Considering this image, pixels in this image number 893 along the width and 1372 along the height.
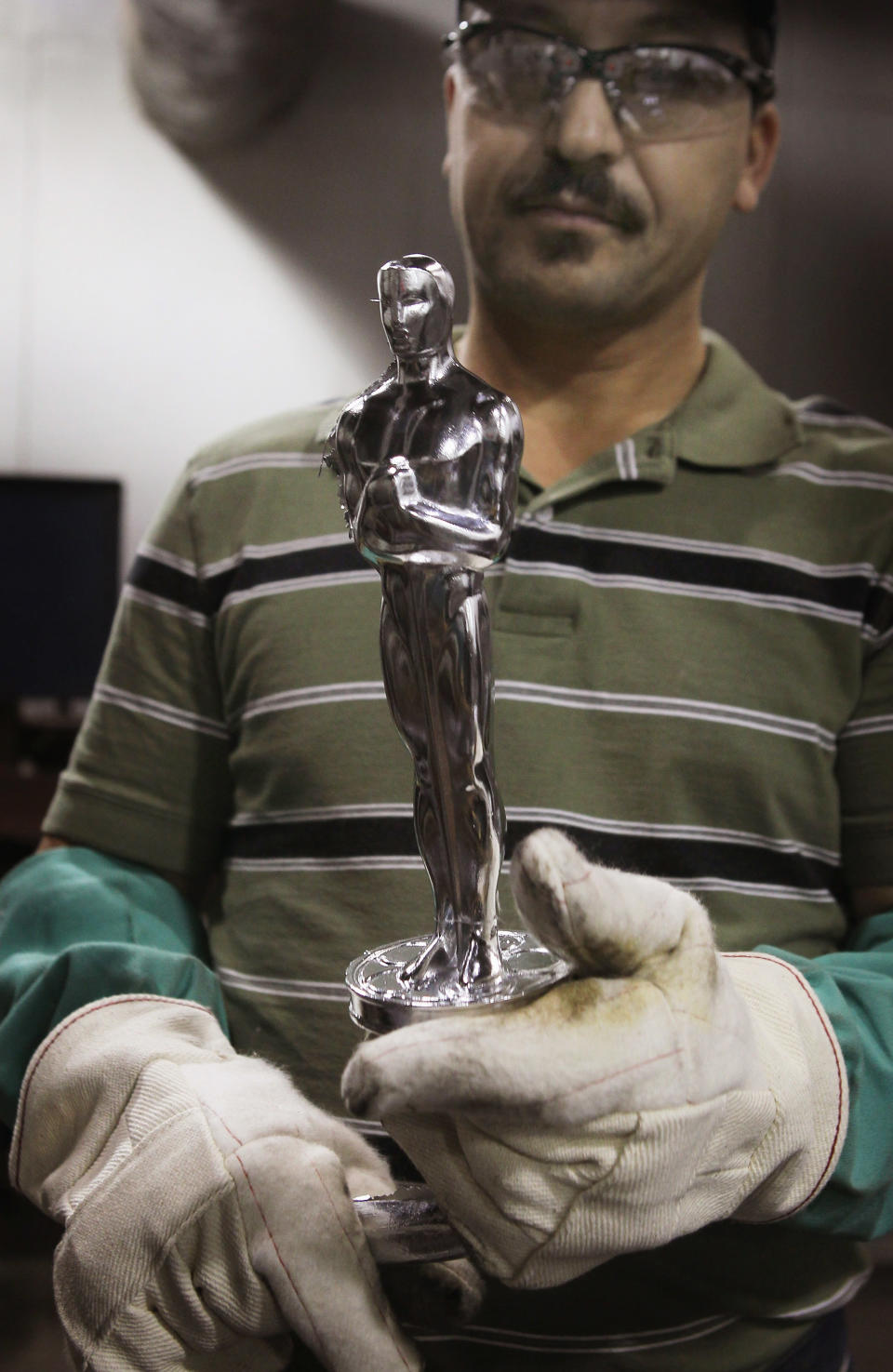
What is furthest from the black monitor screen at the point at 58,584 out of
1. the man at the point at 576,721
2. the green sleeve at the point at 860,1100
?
the green sleeve at the point at 860,1100

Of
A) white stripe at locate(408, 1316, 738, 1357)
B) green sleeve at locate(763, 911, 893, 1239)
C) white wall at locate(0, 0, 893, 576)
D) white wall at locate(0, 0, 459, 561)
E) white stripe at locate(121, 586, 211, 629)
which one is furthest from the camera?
white wall at locate(0, 0, 459, 561)

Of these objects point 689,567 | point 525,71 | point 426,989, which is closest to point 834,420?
point 689,567

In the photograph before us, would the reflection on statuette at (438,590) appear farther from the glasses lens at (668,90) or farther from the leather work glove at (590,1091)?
the glasses lens at (668,90)

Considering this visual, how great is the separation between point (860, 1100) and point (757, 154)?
0.56 m

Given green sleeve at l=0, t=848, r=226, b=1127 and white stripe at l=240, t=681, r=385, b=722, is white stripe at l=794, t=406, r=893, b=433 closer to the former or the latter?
white stripe at l=240, t=681, r=385, b=722

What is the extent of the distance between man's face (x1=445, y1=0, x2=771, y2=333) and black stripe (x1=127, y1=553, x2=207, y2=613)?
240mm

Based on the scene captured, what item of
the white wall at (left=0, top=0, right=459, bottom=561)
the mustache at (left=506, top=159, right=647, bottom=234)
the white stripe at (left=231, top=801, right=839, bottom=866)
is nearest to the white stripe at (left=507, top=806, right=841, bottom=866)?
the white stripe at (left=231, top=801, right=839, bottom=866)

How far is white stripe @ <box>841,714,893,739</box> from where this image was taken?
0.75 metres

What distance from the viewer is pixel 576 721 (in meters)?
0.72

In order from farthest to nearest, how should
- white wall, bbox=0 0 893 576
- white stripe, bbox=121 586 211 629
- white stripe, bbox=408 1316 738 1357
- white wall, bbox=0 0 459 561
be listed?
white wall, bbox=0 0 459 561 → white wall, bbox=0 0 893 576 → white stripe, bbox=121 586 211 629 → white stripe, bbox=408 1316 738 1357

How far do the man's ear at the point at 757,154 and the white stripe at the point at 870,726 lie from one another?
12.6 inches

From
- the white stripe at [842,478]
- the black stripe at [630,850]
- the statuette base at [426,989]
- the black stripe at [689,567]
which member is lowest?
the black stripe at [630,850]

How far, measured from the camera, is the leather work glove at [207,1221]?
496 millimetres

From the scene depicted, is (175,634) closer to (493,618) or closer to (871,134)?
(493,618)
